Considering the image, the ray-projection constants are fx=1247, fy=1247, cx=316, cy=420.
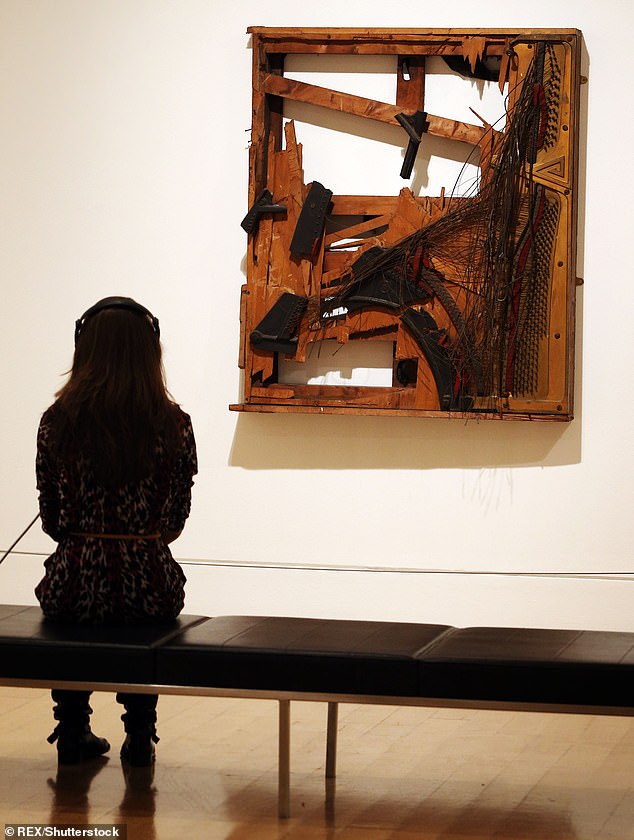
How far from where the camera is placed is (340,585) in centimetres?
496

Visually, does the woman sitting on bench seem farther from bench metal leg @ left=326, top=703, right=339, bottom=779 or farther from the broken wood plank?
the broken wood plank

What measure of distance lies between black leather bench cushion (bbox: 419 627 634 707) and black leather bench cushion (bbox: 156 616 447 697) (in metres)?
0.07


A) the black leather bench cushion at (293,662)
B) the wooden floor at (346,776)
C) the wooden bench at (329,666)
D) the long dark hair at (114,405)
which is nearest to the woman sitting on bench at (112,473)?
the long dark hair at (114,405)

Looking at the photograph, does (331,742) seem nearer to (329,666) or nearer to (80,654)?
(329,666)

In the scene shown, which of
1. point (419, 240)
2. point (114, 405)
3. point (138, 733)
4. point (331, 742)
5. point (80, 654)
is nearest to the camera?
point (80, 654)

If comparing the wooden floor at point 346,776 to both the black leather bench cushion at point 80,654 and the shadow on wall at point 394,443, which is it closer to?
the black leather bench cushion at point 80,654

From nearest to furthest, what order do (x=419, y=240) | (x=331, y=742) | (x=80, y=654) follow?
(x=80, y=654) → (x=331, y=742) → (x=419, y=240)

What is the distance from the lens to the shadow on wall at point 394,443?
4832mm

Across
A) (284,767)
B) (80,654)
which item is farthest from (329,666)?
(80,654)

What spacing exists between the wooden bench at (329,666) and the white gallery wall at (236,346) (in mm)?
1789

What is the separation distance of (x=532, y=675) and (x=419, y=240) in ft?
7.76

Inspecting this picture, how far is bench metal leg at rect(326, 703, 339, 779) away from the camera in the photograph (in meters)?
3.21

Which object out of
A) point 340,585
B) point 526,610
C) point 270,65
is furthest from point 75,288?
point 526,610

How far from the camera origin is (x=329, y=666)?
9.31ft
